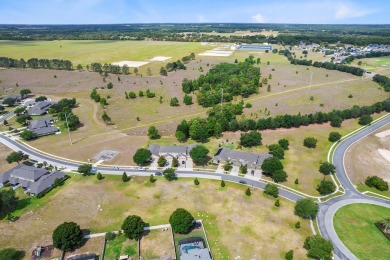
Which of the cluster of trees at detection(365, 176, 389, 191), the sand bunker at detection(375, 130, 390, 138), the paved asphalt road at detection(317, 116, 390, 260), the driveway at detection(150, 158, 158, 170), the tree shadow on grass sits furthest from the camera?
the sand bunker at detection(375, 130, 390, 138)

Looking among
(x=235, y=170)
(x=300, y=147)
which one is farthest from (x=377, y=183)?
(x=235, y=170)

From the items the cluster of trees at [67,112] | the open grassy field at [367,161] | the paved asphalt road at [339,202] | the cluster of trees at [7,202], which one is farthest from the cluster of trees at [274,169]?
the cluster of trees at [67,112]

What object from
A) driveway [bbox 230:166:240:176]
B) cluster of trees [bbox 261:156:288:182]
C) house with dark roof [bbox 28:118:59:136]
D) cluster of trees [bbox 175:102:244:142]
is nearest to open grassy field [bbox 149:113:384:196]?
cluster of trees [bbox 261:156:288:182]

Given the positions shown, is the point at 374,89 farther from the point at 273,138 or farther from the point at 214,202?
the point at 214,202

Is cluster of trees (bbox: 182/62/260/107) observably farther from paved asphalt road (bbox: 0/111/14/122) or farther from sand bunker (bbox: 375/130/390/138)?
paved asphalt road (bbox: 0/111/14/122)

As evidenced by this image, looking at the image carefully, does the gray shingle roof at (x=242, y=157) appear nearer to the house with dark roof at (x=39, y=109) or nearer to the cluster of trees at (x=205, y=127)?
the cluster of trees at (x=205, y=127)

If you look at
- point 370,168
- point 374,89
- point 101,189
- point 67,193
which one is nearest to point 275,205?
point 370,168

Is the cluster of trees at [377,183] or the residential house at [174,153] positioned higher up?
the residential house at [174,153]
